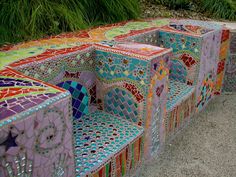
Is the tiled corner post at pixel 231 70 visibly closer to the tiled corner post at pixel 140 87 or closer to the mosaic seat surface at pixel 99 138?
the tiled corner post at pixel 140 87

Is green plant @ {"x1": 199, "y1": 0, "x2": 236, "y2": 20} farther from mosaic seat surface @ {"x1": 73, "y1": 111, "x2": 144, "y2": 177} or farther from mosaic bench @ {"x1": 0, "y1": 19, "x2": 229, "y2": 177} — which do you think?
mosaic seat surface @ {"x1": 73, "y1": 111, "x2": 144, "y2": 177}

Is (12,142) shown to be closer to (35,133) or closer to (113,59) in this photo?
(35,133)

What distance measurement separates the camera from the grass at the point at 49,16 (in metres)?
3.18

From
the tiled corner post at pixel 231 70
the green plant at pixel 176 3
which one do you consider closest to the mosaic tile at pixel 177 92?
the tiled corner post at pixel 231 70

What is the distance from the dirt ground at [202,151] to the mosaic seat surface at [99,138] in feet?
1.33

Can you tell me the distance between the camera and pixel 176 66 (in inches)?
134

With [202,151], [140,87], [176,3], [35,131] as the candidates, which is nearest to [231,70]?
[202,151]

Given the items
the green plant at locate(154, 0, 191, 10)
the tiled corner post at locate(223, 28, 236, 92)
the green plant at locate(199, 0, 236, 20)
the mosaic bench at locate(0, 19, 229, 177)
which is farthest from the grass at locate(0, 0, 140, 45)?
the green plant at locate(199, 0, 236, 20)

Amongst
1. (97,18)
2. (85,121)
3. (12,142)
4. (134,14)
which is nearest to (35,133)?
(12,142)

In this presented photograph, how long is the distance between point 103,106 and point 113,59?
451 millimetres

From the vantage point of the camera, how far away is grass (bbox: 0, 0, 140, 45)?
3.18 metres

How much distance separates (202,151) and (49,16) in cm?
212

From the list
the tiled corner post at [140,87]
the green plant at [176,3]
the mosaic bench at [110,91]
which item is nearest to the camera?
the mosaic bench at [110,91]

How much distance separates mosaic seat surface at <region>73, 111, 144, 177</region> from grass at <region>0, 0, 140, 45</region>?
127 cm
